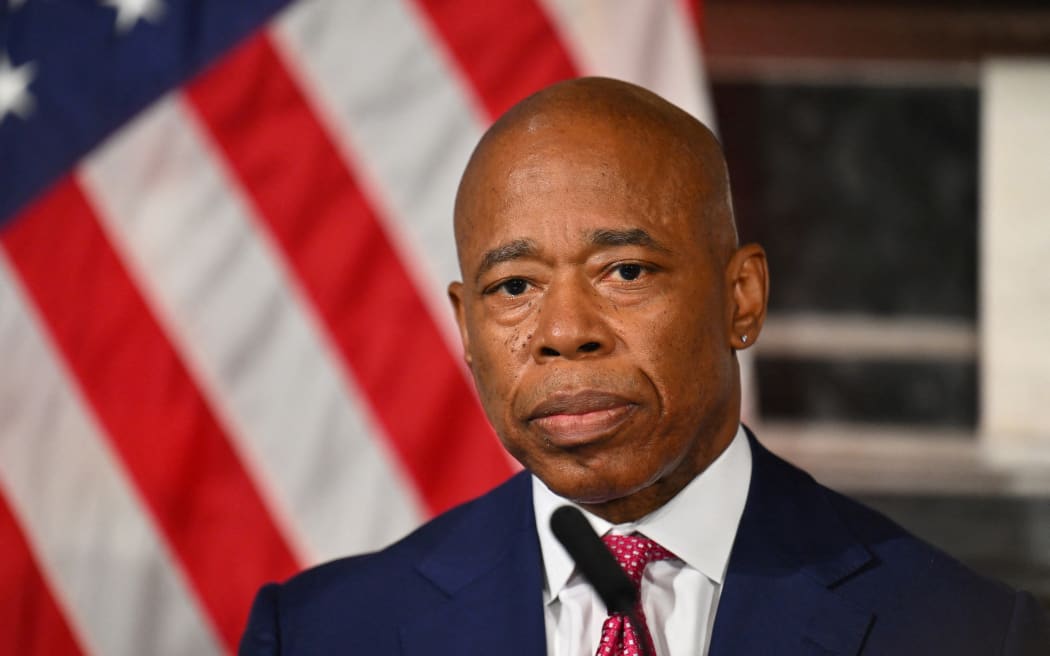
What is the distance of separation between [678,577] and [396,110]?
1176 mm

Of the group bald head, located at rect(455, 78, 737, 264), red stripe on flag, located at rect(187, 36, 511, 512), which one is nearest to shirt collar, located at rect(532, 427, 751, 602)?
bald head, located at rect(455, 78, 737, 264)

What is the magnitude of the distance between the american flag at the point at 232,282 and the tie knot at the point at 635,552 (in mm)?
902

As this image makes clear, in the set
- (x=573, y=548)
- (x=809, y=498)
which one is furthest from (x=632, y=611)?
(x=809, y=498)

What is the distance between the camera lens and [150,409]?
2.04 m

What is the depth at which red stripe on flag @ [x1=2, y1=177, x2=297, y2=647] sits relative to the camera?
6.64ft

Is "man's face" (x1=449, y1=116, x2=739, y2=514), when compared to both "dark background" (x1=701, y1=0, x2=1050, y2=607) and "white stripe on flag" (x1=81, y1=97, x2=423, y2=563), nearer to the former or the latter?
"white stripe on flag" (x1=81, y1=97, x2=423, y2=563)

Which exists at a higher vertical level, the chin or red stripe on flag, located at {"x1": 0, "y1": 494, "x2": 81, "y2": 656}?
red stripe on flag, located at {"x1": 0, "y1": 494, "x2": 81, "y2": 656}

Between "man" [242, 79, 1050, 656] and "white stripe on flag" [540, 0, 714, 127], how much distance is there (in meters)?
0.89

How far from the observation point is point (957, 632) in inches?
44.0

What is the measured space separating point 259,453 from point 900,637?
1.21 metres

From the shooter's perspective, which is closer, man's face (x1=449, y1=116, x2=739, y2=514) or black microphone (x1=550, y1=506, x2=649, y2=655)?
black microphone (x1=550, y1=506, x2=649, y2=655)

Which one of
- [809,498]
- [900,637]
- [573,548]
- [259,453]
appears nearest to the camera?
[573,548]

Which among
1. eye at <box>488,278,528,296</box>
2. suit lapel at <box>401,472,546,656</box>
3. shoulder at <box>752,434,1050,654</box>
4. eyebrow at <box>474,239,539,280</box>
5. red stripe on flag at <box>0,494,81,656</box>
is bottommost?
shoulder at <box>752,434,1050,654</box>

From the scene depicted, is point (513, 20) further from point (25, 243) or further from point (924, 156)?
point (25, 243)
